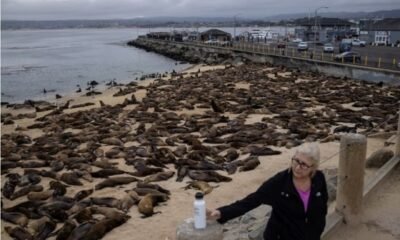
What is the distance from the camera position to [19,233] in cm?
977

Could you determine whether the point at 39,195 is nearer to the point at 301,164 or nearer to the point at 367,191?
the point at 367,191

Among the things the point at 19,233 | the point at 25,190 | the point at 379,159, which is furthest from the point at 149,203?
the point at 379,159

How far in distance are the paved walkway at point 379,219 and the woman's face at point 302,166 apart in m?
2.47

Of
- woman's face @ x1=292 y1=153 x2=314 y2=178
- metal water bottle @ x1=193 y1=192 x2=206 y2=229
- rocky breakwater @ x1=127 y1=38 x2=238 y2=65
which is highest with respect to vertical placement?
woman's face @ x1=292 y1=153 x2=314 y2=178

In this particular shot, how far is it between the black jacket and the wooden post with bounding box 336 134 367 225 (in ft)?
7.59

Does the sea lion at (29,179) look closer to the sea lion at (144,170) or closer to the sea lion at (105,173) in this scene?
the sea lion at (105,173)

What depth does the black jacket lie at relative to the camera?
4.25 m

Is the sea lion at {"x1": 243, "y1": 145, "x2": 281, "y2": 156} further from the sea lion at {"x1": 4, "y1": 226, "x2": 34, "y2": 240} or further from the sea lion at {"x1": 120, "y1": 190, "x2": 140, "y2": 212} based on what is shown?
the sea lion at {"x1": 4, "y1": 226, "x2": 34, "y2": 240}

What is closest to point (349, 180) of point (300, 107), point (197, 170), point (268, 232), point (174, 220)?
point (268, 232)

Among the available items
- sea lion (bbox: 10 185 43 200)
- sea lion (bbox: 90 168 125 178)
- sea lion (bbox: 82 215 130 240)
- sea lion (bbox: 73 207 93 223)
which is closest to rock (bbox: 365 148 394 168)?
sea lion (bbox: 82 215 130 240)

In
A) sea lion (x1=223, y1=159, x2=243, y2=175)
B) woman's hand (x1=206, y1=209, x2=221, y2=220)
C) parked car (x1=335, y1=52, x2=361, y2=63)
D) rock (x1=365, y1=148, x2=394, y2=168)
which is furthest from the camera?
parked car (x1=335, y1=52, x2=361, y2=63)

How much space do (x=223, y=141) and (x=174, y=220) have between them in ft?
22.3

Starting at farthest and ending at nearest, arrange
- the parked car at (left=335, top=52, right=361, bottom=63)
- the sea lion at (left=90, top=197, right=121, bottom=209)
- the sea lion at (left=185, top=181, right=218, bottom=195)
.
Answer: the parked car at (left=335, top=52, right=361, bottom=63) → the sea lion at (left=185, top=181, right=218, bottom=195) → the sea lion at (left=90, top=197, right=121, bottom=209)

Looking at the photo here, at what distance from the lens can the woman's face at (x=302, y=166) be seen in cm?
416
